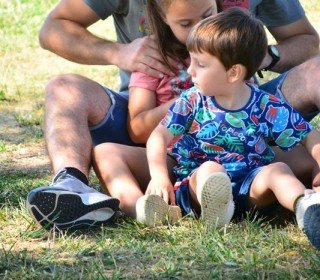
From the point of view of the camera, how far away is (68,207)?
3.73 meters

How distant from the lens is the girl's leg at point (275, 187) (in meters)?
3.62

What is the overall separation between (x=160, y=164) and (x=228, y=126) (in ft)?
1.13

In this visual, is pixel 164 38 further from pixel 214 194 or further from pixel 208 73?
pixel 214 194

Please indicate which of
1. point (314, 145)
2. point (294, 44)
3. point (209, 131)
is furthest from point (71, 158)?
point (294, 44)

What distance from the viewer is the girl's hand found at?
12.4ft

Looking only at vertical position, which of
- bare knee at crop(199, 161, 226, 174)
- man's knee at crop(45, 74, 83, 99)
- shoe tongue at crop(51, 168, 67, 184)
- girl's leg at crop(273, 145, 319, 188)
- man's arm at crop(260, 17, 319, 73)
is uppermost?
man's knee at crop(45, 74, 83, 99)

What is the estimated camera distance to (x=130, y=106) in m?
4.42

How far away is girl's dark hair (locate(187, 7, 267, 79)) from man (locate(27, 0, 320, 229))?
1.62 ft

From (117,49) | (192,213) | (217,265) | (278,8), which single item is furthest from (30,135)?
(217,265)

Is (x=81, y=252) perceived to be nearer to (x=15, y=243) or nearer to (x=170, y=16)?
(x=15, y=243)

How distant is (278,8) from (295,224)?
59.7 inches

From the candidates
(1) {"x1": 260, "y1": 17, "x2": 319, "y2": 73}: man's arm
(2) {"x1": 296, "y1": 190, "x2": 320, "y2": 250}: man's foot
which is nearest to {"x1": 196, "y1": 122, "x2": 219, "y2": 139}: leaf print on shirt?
(2) {"x1": 296, "y1": 190, "x2": 320, "y2": 250}: man's foot

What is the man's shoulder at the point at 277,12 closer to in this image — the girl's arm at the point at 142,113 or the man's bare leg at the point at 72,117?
the girl's arm at the point at 142,113

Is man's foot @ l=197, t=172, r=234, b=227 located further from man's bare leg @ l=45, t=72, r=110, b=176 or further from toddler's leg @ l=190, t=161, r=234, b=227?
man's bare leg @ l=45, t=72, r=110, b=176
